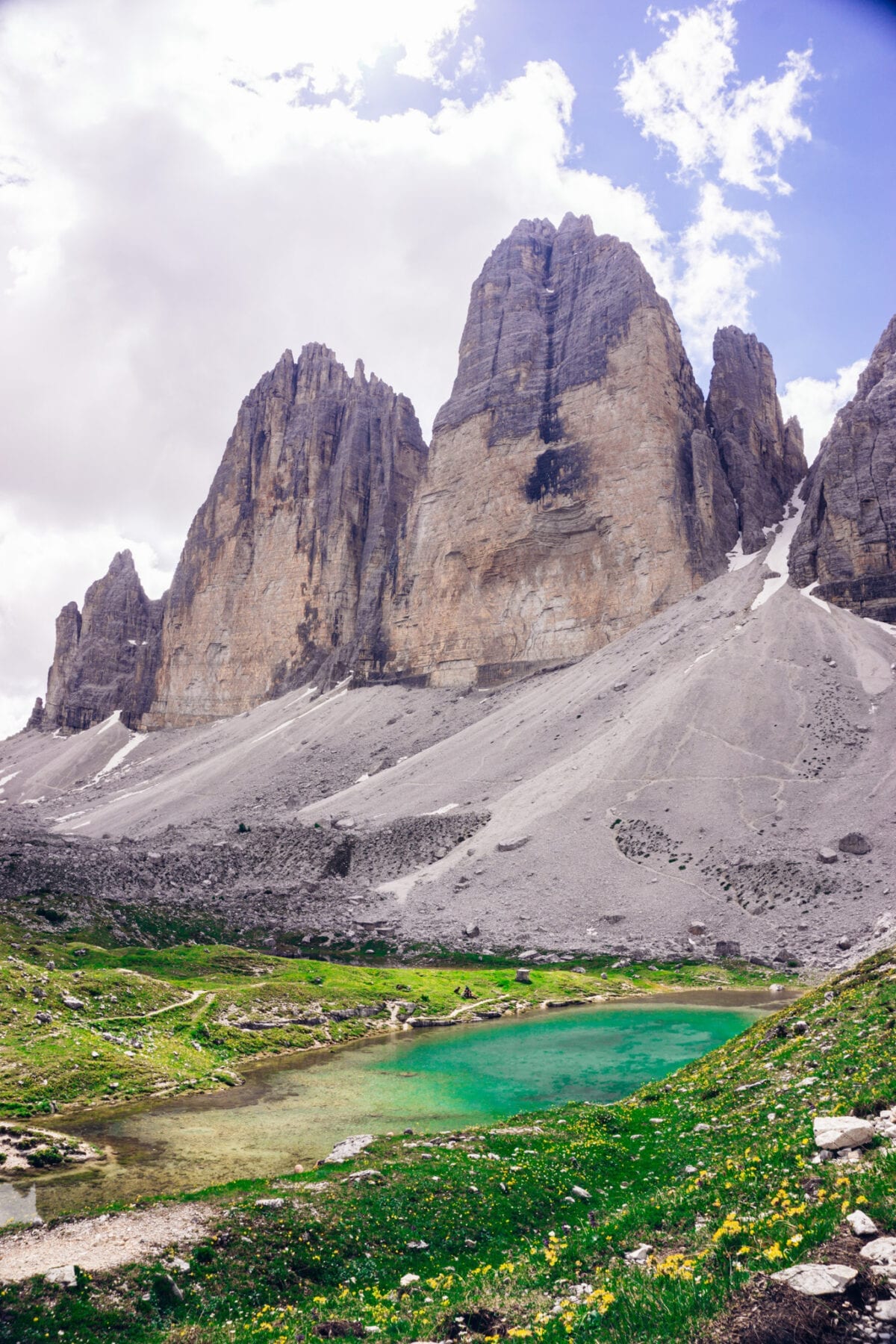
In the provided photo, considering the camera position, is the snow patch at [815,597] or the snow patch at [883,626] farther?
the snow patch at [815,597]

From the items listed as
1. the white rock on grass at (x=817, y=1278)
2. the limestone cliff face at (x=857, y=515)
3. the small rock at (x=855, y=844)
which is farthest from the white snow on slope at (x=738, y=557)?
the white rock on grass at (x=817, y=1278)

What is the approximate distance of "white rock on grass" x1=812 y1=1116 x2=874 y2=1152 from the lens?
943 centimetres

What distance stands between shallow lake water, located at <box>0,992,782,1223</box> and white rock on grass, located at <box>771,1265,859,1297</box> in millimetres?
13509

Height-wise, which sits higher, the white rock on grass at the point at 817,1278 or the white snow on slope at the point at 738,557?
the white snow on slope at the point at 738,557

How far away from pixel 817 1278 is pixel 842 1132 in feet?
14.1

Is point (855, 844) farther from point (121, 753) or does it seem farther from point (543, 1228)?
point (121, 753)

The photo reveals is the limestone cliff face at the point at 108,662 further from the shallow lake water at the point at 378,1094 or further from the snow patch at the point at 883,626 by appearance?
the shallow lake water at the point at 378,1094

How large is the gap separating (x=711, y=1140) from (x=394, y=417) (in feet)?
519

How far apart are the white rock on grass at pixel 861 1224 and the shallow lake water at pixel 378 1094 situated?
45.3ft

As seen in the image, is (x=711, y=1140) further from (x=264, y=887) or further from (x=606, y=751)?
(x=606, y=751)

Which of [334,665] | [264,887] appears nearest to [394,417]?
[334,665]

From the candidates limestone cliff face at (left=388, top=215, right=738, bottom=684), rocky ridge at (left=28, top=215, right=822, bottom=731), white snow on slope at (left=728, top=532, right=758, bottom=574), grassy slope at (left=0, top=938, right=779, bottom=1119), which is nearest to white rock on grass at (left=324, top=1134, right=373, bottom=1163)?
grassy slope at (left=0, top=938, right=779, bottom=1119)

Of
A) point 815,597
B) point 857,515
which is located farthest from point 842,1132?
point 857,515

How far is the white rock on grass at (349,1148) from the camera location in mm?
15812
